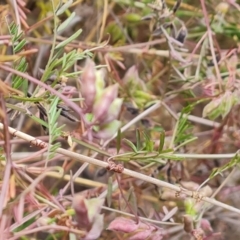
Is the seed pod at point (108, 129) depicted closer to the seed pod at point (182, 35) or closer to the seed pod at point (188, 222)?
the seed pod at point (188, 222)

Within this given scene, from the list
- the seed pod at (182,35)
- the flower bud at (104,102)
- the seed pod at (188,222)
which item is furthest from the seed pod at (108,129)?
the seed pod at (182,35)

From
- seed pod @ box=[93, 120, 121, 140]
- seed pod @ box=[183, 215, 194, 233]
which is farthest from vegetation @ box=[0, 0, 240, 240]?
seed pod @ box=[93, 120, 121, 140]

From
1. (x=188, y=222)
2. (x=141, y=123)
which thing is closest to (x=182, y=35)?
(x=141, y=123)

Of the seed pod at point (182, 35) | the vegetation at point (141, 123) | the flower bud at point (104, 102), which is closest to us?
the flower bud at point (104, 102)

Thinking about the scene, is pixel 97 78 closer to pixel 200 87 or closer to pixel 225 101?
pixel 225 101

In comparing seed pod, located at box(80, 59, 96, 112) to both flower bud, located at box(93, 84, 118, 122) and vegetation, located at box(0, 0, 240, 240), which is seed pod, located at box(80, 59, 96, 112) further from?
vegetation, located at box(0, 0, 240, 240)

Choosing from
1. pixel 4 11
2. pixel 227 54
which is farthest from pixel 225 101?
pixel 4 11

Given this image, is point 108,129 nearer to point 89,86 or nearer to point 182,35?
point 89,86

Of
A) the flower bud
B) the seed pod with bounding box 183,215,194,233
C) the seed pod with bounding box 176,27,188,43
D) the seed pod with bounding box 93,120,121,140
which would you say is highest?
the flower bud
